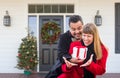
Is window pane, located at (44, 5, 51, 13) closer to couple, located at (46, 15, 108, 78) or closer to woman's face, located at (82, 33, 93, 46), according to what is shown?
couple, located at (46, 15, 108, 78)

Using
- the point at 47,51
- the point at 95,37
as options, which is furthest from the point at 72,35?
the point at 47,51

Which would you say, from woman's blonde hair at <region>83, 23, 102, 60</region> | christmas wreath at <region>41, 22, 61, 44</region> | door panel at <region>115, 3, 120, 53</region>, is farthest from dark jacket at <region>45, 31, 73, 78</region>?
door panel at <region>115, 3, 120, 53</region>

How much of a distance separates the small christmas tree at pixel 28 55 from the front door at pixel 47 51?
881 mm

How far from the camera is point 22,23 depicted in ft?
45.6

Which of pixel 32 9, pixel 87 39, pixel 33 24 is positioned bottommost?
pixel 87 39

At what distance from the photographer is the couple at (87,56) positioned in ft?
10.7

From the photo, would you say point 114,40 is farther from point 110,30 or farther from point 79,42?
point 79,42

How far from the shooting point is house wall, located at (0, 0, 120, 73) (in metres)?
13.8

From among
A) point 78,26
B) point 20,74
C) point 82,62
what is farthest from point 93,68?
point 20,74

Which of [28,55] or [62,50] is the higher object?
[62,50]

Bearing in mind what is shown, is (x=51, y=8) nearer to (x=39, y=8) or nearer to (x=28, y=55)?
(x=39, y=8)

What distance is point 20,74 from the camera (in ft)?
44.7

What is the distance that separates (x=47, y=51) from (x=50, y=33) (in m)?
0.74

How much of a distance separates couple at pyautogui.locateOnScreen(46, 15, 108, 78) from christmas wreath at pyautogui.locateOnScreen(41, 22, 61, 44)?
10388 mm
